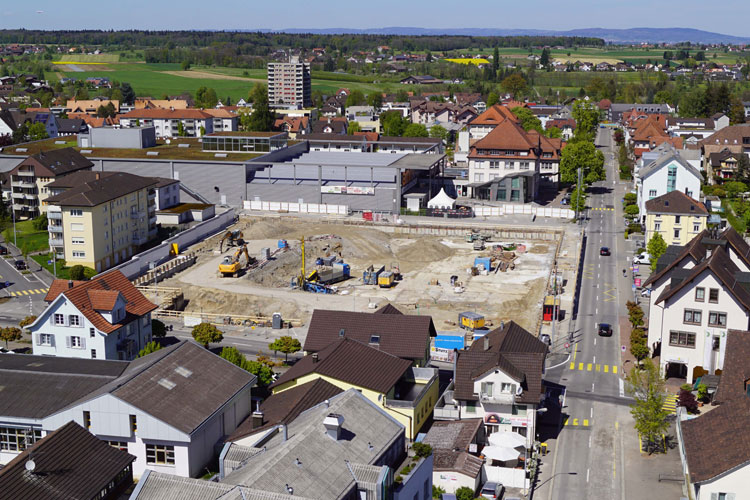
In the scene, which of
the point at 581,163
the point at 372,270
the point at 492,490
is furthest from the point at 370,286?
the point at 581,163

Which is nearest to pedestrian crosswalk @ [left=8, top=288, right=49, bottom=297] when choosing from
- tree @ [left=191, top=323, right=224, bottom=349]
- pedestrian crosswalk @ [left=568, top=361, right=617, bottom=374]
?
tree @ [left=191, top=323, right=224, bottom=349]

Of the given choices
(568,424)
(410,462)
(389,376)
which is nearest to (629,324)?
(568,424)

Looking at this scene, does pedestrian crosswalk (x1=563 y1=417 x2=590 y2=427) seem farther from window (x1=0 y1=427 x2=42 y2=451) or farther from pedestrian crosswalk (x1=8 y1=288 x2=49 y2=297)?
pedestrian crosswalk (x1=8 y1=288 x2=49 y2=297)

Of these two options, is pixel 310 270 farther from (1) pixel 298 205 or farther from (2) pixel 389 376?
(2) pixel 389 376

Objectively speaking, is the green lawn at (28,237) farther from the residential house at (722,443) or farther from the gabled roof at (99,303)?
the residential house at (722,443)

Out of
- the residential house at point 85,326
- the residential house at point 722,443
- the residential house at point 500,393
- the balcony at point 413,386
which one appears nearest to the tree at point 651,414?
the residential house at point 722,443

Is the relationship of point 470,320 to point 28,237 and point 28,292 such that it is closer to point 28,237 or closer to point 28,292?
point 28,292
